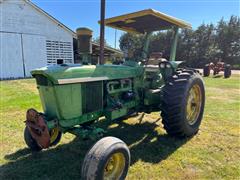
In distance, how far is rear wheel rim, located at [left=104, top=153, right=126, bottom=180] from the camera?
2.73 metres

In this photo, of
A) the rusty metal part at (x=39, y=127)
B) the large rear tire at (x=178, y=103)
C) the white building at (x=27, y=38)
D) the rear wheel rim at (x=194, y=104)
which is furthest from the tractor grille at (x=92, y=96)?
the white building at (x=27, y=38)

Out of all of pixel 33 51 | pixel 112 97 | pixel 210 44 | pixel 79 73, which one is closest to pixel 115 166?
pixel 112 97

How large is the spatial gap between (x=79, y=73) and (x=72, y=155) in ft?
Result: 4.49

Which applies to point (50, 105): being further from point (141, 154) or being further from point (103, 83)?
point (141, 154)

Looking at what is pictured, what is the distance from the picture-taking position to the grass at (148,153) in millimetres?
3043

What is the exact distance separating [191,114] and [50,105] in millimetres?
2834

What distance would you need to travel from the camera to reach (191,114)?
4562 millimetres

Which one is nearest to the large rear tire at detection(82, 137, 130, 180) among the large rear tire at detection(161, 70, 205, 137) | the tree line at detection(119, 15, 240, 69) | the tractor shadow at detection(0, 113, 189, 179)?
the tractor shadow at detection(0, 113, 189, 179)

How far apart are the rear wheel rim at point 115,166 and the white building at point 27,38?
13683 millimetres

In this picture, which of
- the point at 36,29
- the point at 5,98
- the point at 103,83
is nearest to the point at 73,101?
the point at 103,83

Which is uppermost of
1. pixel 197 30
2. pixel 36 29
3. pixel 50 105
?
pixel 197 30

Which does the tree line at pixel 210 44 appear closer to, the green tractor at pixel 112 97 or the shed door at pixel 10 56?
the shed door at pixel 10 56

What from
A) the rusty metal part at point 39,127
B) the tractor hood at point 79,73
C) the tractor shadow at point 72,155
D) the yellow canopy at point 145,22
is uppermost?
Answer: the yellow canopy at point 145,22

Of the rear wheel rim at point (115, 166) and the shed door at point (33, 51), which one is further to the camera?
the shed door at point (33, 51)
